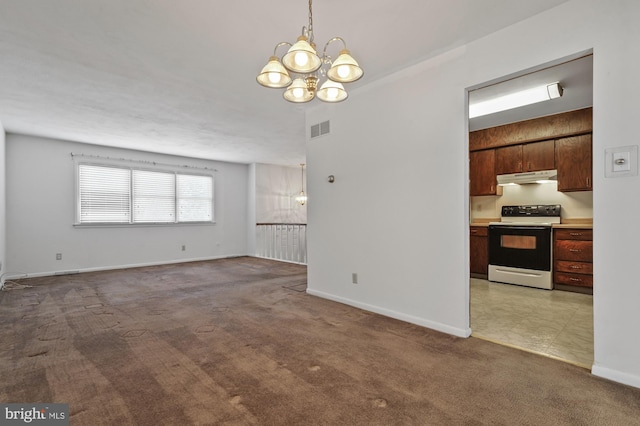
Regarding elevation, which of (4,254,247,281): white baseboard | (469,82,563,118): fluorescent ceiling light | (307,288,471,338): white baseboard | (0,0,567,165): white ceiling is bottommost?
(4,254,247,281): white baseboard

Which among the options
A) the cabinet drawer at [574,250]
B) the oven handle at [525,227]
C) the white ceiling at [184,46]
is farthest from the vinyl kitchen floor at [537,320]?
the white ceiling at [184,46]

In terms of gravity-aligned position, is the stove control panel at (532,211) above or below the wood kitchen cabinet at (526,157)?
below

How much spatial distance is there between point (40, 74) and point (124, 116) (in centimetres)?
135

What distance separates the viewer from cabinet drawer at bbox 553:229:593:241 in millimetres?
4332

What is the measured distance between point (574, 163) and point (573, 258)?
1370mm

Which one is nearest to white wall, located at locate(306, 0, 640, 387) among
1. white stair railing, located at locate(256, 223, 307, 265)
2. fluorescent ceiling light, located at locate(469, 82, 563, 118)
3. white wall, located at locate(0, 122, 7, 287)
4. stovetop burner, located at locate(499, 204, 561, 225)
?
fluorescent ceiling light, located at locate(469, 82, 563, 118)

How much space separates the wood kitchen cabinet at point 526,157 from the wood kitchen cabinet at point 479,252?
3.42 ft

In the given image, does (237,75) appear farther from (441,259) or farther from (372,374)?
(372,374)

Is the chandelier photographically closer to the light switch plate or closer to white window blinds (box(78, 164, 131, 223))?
the light switch plate

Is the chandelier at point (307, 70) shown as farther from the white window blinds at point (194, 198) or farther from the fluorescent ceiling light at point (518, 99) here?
the white window blinds at point (194, 198)

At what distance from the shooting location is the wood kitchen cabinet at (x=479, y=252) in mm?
Answer: 5367

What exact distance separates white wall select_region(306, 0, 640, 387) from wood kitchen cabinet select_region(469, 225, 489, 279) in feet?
9.34

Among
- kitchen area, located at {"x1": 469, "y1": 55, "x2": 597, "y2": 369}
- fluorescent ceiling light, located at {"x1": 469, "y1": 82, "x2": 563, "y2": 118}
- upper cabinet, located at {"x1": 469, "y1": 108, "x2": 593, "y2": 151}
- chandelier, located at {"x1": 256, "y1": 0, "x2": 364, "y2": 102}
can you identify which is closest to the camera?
chandelier, located at {"x1": 256, "y1": 0, "x2": 364, "y2": 102}

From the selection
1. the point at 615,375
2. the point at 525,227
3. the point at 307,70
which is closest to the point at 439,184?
the point at 307,70
